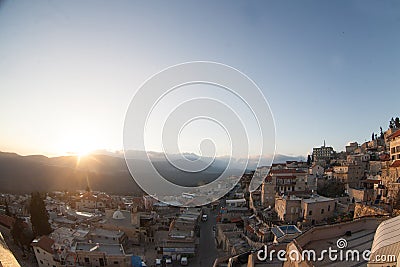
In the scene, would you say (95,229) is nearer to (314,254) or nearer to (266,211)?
(266,211)

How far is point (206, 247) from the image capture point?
47.8 ft

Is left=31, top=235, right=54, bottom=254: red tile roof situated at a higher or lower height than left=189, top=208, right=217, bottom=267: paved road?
higher

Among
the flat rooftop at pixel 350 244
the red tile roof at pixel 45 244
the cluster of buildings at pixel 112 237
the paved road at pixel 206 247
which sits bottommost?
the paved road at pixel 206 247

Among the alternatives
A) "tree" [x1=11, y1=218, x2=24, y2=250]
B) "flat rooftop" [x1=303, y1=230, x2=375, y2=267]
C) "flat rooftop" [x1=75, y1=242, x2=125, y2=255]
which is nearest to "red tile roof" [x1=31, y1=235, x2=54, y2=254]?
"flat rooftop" [x1=75, y1=242, x2=125, y2=255]

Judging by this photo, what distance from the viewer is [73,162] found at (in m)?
69.1

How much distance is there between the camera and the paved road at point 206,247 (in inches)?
494

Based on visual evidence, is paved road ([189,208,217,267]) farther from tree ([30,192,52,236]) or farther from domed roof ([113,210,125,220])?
tree ([30,192,52,236])

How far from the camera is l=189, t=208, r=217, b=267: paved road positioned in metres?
12.5

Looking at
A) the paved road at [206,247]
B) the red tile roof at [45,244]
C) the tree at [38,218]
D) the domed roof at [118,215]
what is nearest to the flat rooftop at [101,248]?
the red tile roof at [45,244]

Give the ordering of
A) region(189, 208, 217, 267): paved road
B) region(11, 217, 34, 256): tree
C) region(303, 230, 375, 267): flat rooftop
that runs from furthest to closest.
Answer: region(11, 217, 34, 256): tree → region(189, 208, 217, 267): paved road → region(303, 230, 375, 267): flat rooftop

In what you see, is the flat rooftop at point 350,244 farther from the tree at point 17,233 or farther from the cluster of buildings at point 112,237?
the tree at point 17,233

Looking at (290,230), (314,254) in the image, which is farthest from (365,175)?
(314,254)

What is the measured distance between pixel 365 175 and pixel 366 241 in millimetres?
16440

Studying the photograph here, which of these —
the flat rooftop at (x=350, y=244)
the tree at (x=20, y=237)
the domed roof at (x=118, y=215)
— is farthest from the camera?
the domed roof at (x=118, y=215)
